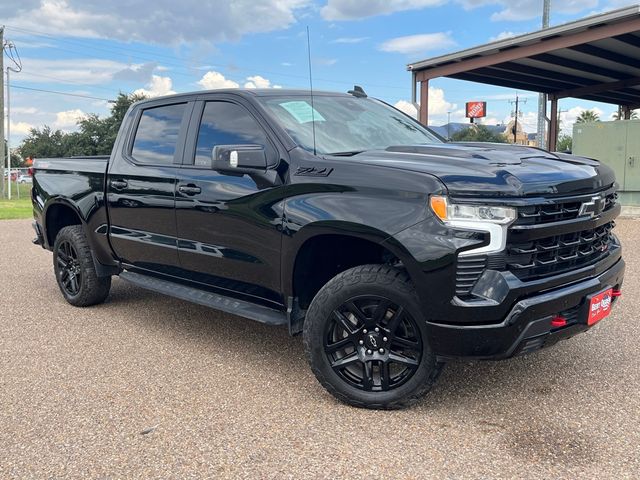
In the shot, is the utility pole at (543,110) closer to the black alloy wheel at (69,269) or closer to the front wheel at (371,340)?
the black alloy wheel at (69,269)

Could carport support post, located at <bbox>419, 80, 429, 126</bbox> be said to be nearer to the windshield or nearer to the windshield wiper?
the windshield

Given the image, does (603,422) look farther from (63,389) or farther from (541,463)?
(63,389)

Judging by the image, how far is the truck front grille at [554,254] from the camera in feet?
9.80

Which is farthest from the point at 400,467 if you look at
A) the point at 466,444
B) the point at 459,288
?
the point at 459,288

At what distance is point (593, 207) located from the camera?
3.36 metres

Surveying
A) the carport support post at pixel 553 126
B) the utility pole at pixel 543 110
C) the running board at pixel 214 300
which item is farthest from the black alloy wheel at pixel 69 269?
the carport support post at pixel 553 126

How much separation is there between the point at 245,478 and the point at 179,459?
1.25 feet

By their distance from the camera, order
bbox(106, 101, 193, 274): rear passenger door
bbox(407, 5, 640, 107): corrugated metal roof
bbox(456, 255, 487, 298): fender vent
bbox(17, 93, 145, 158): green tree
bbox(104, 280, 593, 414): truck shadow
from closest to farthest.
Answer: bbox(456, 255, 487, 298): fender vent, bbox(104, 280, 593, 414): truck shadow, bbox(106, 101, 193, 274): rear passenger door, bbox(407, 5, 640, 107): corrugated metal roof, bbox(17, 93, 145, 158): green tree

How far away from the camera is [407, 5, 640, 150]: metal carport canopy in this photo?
11984 millimetres

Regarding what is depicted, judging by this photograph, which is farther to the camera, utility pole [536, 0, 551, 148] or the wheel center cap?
utility pole [536, 0, 551, 148]

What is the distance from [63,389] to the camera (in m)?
3.79

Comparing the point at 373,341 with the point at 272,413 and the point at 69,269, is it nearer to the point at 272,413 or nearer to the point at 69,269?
the point at 272,413

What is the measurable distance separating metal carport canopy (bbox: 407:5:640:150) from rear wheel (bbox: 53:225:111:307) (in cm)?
1024

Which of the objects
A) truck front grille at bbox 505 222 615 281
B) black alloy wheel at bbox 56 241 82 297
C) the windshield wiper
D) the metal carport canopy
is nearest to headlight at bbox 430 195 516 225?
truck front grille at bbox 505 222 615 281
